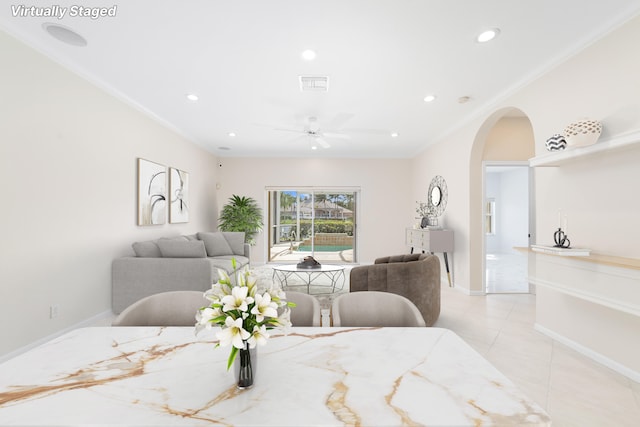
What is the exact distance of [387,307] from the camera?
5.64ft

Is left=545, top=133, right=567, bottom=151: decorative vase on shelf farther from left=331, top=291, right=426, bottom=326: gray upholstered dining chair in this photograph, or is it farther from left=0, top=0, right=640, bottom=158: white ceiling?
left=331, top=291, right=426, bottom=326: gray upholstered dining chair

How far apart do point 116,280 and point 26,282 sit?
1.06 m

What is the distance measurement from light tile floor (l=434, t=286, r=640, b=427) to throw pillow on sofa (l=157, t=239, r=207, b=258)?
119 inches

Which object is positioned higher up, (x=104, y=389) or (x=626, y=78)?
(x=626, y=78)

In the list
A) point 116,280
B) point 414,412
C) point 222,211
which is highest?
point 222,211

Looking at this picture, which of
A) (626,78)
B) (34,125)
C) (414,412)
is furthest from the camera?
(34,125)

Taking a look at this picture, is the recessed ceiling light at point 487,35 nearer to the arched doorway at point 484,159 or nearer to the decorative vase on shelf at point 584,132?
the decorative vase on shelf at point 584,132

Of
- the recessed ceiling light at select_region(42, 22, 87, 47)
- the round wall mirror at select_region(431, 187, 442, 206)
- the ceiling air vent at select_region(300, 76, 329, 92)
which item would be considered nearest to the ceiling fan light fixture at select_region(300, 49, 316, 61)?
the ceiling air vent at select_region(300, 76, 329, 92)

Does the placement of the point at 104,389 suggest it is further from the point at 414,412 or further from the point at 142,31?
the point at 142,31

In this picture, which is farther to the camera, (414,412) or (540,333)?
(540,333)

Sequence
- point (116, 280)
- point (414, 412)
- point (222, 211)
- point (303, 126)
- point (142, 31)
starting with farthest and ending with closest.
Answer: point (222, 211) < point (303, 126) < point (116, 280) < point (142, 31) < point (414, 412)

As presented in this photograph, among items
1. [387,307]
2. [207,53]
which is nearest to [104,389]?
[387,307]

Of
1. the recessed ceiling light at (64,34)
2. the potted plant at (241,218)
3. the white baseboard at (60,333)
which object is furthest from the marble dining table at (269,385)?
the potted plant at (241,218)

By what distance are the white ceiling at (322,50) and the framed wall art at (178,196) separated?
1.20m
